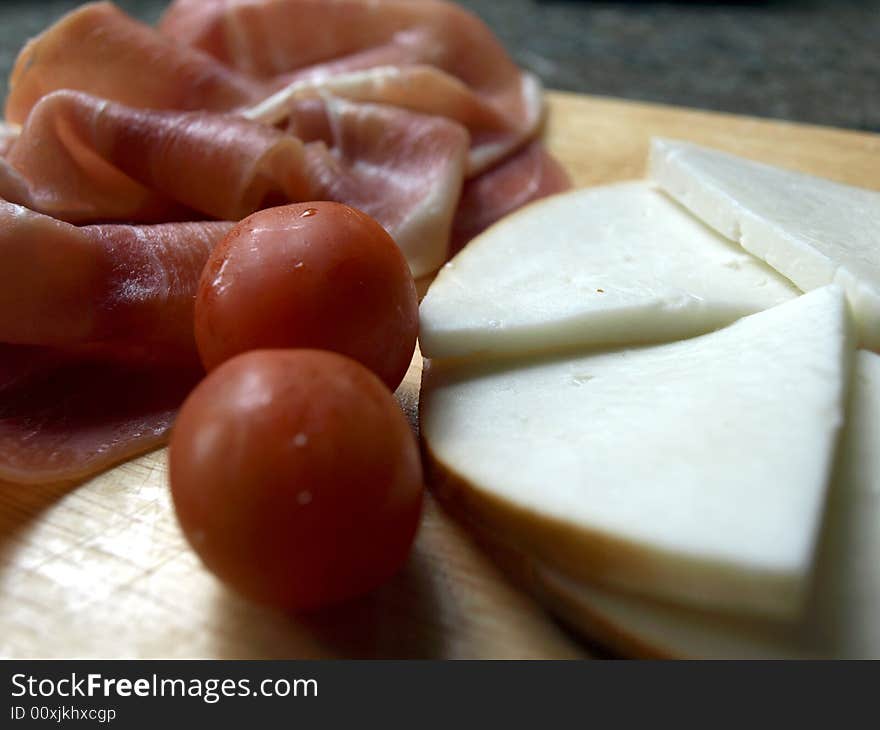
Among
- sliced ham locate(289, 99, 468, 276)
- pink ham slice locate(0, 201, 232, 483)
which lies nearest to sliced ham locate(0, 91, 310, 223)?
sliced ham locate(289, 99, 468, 276)

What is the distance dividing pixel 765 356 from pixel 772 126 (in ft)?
4.68

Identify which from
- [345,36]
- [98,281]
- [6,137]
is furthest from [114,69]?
[98,281]

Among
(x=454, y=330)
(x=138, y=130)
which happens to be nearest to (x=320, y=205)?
(x=454, y=330)

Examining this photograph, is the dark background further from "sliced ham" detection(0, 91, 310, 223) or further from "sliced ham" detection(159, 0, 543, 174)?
"sliced ham" detection(0, 91, 310, 223)

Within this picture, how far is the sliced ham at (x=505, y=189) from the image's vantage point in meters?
1.96

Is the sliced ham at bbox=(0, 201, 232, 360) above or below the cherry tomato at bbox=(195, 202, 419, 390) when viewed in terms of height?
below

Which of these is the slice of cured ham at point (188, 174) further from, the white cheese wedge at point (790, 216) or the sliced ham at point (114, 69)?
the white cheese wedge at point (790, 216)

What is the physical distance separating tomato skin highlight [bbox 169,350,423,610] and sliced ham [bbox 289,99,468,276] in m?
0.83

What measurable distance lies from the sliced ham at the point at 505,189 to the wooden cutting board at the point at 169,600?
92 cm

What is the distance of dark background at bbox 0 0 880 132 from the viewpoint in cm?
304

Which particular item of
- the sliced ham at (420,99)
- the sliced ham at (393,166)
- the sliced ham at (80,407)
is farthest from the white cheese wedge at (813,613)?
the sliced ham at (420,99)

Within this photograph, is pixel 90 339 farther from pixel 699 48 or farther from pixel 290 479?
pixel 699 48

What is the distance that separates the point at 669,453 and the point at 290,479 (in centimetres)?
44

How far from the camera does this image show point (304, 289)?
1.12 m
